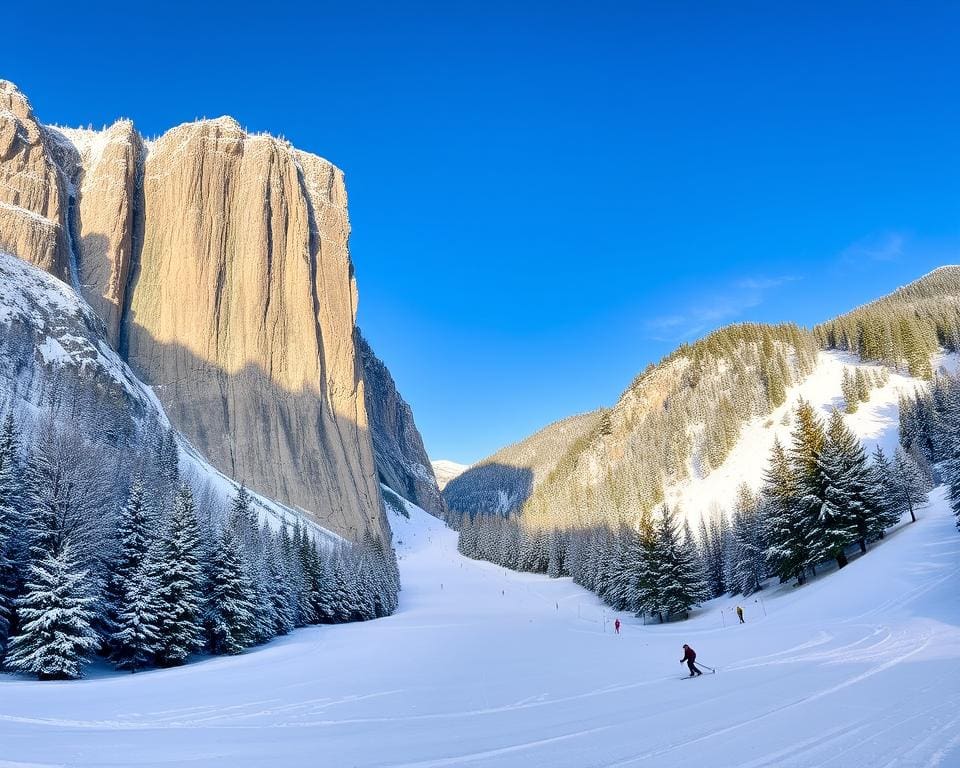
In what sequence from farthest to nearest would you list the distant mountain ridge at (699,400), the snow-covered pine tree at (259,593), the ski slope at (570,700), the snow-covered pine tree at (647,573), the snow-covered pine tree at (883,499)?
the distant mountain ridge at (699,400) → the snow-covered pine tree at (647,573) → the snow-covered pine tree at (883,499) → the snow-covered pine tree at (259,593) → the ski slope at (570,700)

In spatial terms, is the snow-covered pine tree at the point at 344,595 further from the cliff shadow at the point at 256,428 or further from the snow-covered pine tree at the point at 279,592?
the cliff shadow at the point at 256,428

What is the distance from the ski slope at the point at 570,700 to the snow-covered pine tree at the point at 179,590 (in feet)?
5.75

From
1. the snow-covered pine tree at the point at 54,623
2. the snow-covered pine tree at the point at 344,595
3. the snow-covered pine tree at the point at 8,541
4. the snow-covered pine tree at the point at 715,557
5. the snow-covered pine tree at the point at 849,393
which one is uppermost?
the snow-covered pine tree at the point at 849,393

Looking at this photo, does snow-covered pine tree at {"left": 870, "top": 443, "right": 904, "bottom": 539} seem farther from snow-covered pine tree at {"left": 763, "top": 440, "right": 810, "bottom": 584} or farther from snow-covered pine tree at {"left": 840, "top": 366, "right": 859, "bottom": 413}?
snow-covered pine tree at {"left": 840, "top": 366, "right": 859, "bottom": 413}

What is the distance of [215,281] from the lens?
2982 inches

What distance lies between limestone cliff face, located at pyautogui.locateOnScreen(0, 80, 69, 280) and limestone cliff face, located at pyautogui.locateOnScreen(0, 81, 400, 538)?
0.55 feet

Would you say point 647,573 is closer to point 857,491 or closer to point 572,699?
point 857,491

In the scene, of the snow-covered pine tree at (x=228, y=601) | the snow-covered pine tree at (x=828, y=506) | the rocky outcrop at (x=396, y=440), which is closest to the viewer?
the snow-covered pine tree at (x=228, y=601)

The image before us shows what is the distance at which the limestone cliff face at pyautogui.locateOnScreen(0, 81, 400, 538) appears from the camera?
225 feet

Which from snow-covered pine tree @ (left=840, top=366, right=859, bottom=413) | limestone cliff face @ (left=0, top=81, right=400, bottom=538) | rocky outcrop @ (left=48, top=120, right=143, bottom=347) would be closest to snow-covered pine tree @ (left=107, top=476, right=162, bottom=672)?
limestone cliff face @ (left=0, top=81, right=400, bottom=538)

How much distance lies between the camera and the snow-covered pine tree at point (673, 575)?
36094 mm

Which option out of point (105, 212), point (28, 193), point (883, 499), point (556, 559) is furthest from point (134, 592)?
point (105, 212)

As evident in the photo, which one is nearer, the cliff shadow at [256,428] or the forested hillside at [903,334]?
the cliff shadow at [256,428]

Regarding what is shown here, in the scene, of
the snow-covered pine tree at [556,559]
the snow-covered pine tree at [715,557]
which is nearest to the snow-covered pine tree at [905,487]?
the snow-covered pine tree at [715,557]
